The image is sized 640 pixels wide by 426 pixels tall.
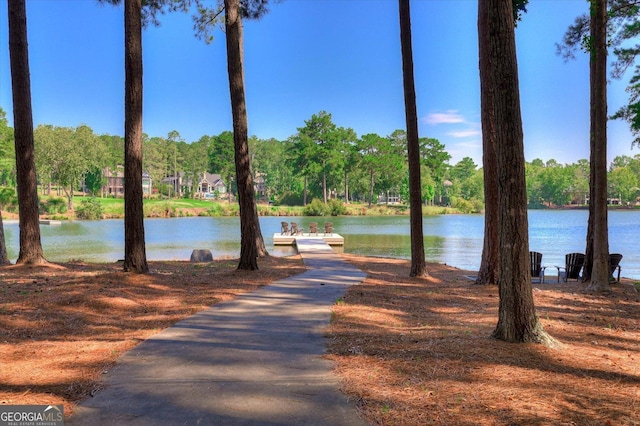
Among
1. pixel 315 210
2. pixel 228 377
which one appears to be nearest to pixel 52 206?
pixel 315 210

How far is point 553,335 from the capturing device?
5.21 m

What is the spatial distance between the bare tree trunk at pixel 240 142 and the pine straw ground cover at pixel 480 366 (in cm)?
423

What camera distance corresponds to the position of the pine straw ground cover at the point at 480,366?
10.1 ft

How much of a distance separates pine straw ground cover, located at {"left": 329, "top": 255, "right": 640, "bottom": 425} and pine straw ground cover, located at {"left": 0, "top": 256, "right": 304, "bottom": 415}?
89.3 inches

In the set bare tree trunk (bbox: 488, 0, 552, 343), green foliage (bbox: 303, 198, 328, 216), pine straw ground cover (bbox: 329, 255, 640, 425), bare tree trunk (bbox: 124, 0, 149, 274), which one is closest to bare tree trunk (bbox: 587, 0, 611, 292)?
pine straw ground cover (bbox: 329, 255, 640, 425)

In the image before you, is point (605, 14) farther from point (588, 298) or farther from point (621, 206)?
point (621, 206)

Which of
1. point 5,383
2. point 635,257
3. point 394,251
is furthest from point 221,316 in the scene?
point 635,257

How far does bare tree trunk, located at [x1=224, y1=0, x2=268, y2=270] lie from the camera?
35.8ft

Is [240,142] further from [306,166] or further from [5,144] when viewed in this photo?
[306,166]

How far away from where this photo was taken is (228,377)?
12.6ft

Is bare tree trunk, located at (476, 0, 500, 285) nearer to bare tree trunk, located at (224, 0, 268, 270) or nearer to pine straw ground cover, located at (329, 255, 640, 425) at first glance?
pine straw ground cover, located at (329, 255, 640, 425)

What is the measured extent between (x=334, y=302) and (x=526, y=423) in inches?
185

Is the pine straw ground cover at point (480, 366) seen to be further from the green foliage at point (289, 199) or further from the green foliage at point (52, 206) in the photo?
the green foliage at point (289, 199)

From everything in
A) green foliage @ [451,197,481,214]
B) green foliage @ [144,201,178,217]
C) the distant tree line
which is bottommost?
green foliage @ [451,197,481,214]
